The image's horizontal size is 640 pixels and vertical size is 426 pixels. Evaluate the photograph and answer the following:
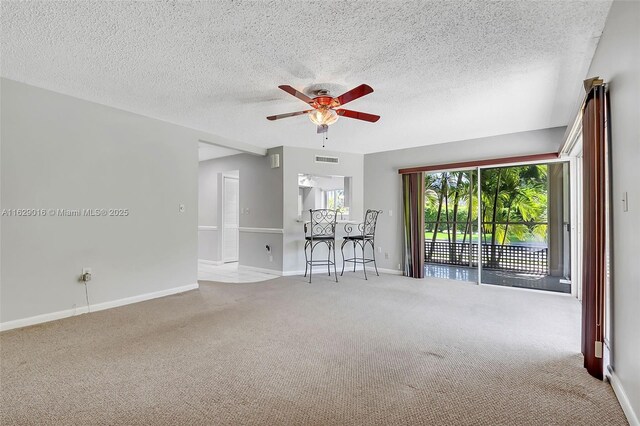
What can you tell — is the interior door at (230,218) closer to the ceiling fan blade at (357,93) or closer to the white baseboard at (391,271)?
the white baseboard at (391,271)

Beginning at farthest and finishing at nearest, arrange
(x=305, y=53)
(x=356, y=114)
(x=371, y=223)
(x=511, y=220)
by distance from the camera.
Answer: (x=371, y=223), (x=511, y=220), (x=356, y=114), (x=305, y=53)

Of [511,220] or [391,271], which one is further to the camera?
[391,271]

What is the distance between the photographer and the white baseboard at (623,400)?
151 centimetres

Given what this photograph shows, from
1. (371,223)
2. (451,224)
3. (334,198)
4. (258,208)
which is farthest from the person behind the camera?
(334,198)

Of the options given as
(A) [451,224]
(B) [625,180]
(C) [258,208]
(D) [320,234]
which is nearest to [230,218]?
(C) [258,208]

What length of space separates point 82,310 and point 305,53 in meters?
3.40

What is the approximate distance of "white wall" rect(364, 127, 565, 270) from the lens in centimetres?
477

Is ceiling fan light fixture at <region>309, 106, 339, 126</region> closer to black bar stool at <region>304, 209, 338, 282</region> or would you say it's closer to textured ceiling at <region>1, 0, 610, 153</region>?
textured ceiling at <region>1, 0, 610, 153</region>

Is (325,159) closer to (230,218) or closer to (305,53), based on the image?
(230,218)

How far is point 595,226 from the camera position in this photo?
2008 millimetres

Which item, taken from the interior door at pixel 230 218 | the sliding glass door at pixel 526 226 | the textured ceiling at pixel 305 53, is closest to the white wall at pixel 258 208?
the interior door at pixel 230 218

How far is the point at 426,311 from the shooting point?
11.3 ft

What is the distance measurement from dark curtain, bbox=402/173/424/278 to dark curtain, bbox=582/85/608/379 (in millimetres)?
3244

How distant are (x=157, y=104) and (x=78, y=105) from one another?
2.50 feet
